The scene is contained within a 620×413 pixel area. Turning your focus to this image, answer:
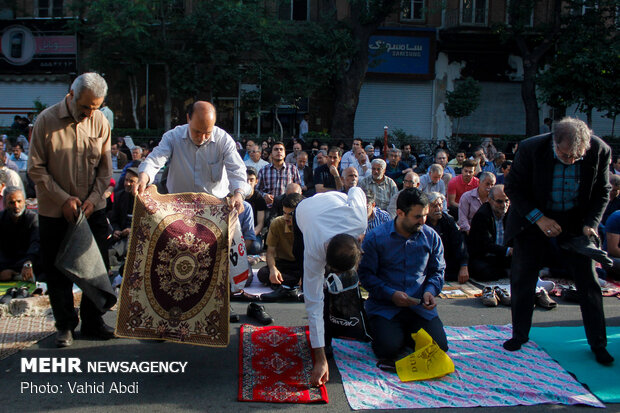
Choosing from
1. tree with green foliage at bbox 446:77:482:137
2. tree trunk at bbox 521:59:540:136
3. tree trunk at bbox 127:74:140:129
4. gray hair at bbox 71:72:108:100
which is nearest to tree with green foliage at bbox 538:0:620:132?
tree trunk at bbox 521:59:540:136

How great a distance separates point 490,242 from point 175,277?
14.9ft

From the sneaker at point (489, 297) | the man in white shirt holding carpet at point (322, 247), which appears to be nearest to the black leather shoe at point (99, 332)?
the man in white shirt holding carpet at point (322, 247)

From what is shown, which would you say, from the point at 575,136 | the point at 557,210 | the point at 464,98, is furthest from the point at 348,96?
the point at 575,136

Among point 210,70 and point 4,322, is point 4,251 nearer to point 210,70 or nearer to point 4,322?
point 4,322

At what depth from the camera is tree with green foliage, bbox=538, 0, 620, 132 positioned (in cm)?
1717

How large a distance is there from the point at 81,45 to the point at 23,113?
10.8 feet

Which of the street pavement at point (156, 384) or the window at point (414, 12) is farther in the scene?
the window at point (414, 12)

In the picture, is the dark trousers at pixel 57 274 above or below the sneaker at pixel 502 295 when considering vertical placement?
above

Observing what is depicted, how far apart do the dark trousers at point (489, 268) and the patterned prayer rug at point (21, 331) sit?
4912mm

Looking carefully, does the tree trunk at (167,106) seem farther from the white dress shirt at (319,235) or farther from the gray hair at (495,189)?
the white dress shirt at (319,235)

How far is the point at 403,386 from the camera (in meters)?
4.18

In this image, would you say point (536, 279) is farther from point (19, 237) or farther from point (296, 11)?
point (296, 11)

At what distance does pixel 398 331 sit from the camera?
15.2 feet

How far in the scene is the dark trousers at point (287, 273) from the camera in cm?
678
